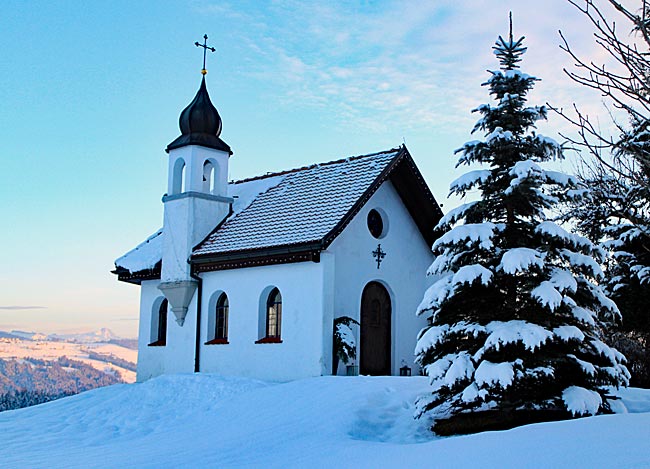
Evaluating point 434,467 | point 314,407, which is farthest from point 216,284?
point 434,467

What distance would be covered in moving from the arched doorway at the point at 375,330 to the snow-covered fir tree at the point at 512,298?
5.31m

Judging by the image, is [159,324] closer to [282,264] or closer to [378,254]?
[282,264]

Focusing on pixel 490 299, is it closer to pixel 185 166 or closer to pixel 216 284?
pixel 216 284

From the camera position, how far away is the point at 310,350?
17.9 metres

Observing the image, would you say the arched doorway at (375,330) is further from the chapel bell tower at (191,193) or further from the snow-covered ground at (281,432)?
the chapel bell tower at (191,193)

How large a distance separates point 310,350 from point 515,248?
6.46 m

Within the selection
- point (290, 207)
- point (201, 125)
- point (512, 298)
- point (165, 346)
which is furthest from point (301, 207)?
point (512, 298)

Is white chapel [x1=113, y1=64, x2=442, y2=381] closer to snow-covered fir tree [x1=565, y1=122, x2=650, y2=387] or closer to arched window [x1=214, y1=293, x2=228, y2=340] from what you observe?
arched window [x1=214, y1=293, x2=228, y2=340]

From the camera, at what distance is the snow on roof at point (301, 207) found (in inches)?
738

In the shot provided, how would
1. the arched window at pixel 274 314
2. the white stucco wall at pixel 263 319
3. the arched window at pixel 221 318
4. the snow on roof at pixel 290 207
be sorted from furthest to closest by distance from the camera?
the arched window at pixel 221 318, the arched window at pixel 274 314, the snow on roof at pixel 290 207, the white stucco wall at pixel 263 319

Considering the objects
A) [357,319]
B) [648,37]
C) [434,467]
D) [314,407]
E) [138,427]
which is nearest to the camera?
[648,37]

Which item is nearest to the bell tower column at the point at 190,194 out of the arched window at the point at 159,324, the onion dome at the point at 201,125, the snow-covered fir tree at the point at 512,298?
the onion dome at the point at 201,125

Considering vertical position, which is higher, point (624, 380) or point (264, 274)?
point (264, 274)

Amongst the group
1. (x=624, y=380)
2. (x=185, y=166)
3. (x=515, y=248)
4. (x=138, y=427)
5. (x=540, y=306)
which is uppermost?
(x=185, y=166)
